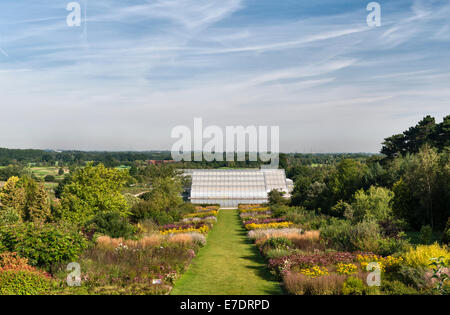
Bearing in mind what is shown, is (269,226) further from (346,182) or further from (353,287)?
(353,287)

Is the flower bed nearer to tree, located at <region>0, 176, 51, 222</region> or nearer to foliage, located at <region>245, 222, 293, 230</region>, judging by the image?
foliage, located at <region>245, 222, 293, 230</region>

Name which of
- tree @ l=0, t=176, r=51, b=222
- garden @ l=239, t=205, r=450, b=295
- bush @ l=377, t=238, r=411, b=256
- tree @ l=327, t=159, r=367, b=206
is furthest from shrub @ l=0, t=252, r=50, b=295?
tree @ l=327, t=159, r=367, b=206

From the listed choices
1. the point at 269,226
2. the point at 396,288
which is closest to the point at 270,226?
the point at 269,226

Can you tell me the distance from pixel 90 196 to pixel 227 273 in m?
16.7

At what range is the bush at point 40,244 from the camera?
12211 mm

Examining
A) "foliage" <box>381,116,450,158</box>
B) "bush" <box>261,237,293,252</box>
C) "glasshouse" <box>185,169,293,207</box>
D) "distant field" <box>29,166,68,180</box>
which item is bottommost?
"distant field" <box>29,166,68,180</box>

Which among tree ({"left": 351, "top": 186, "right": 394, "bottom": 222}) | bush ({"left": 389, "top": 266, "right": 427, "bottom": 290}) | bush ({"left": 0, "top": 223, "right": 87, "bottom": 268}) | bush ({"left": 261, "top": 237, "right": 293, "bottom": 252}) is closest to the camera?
bush ({"left": 389, "top": 266, "right": 427, "bottom": 290})

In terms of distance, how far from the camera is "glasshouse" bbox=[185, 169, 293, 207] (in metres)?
54.5

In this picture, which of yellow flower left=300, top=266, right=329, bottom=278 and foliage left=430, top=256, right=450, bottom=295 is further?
yellow flower left=300, top=266, right=329, bottom=278

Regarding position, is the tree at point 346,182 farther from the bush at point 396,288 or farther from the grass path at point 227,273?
the bush at point 396,288

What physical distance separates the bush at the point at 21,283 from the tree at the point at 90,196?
1440 centimetres

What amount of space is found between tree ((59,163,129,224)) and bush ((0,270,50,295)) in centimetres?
1440
